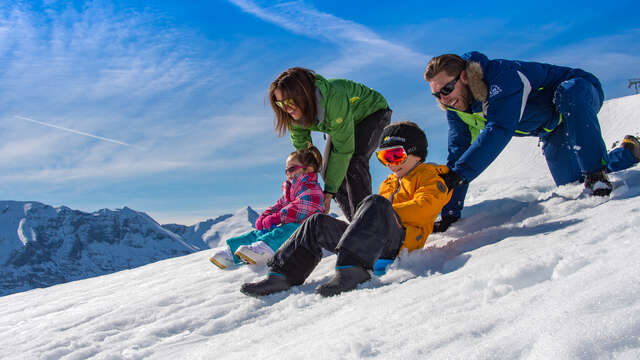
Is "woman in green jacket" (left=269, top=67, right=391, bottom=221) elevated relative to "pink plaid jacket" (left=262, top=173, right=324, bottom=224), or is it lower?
elevated

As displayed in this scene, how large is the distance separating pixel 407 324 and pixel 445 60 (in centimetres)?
225

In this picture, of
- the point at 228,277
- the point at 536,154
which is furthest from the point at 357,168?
the point at 536,154

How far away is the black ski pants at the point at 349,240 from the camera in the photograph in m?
2.51

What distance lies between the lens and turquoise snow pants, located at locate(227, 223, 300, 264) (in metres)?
3.66

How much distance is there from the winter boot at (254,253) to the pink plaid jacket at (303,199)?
34 cm

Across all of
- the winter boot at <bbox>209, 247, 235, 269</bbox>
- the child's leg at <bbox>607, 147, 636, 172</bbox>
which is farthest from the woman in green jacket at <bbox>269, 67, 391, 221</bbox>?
the child's leg at <bbox>607, 147, 636, 172</bbox>

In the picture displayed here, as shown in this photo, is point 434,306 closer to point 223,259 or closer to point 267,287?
point 267,287

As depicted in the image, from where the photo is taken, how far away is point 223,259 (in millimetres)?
3727

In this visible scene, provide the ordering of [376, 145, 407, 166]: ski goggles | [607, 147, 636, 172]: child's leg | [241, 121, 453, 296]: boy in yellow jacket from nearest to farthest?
[241, 121, 453, 296]: boy in yellow jacket
[376, 145, 407, 166]: ski goggles
[607, 147, 636, 172]: child's leg

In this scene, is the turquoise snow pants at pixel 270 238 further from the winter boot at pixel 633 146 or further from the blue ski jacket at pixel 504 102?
the winter boot at pixel 633 146

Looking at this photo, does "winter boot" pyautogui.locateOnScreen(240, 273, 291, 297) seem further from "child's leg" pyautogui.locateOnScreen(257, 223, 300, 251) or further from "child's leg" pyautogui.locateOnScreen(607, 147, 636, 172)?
"child's leg" pyautogui.locateOnScreen(607, 147, 636, 172)

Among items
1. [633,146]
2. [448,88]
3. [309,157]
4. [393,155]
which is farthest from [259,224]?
[633,146]

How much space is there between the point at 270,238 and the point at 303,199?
0.44 meters

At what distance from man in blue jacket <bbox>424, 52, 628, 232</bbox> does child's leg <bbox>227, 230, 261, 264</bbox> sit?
159 cm
